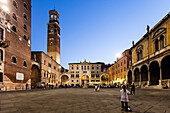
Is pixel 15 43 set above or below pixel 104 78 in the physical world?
above

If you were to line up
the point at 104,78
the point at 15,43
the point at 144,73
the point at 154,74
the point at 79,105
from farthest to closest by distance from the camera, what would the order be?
1. the point at 104,78
2. the point at 144,73
3. the point at 154,74
4. the point at 15,43
5. the point at 79,105

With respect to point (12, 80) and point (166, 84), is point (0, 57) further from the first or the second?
point (166, 84)

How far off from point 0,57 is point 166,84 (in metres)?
29.2

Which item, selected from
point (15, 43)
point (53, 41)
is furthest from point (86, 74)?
point (15, 43)

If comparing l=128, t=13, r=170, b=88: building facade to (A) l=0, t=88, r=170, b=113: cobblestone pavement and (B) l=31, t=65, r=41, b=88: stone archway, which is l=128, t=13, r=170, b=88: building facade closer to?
(A) l=0, t=88, r=170, b=113: cobblestone pavement

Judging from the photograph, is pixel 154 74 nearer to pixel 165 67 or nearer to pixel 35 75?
pixel 165 67

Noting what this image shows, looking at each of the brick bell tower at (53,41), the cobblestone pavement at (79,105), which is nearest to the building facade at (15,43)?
the cobblestone pavement at (79,105)

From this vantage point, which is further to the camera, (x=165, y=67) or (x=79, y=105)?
(x=165, y=67)

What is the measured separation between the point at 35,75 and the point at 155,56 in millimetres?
34733

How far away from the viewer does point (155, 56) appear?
2828cm

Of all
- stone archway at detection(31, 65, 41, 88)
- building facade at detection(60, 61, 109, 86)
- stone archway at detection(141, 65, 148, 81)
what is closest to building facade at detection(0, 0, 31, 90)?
stone archway at detection(31, 65, 41, 88)

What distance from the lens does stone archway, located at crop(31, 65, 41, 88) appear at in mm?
42688

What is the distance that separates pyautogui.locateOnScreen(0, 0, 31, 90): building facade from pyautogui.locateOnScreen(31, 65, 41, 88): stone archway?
9.80 m

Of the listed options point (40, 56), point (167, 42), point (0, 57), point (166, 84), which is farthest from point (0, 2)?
point (166, 84)
